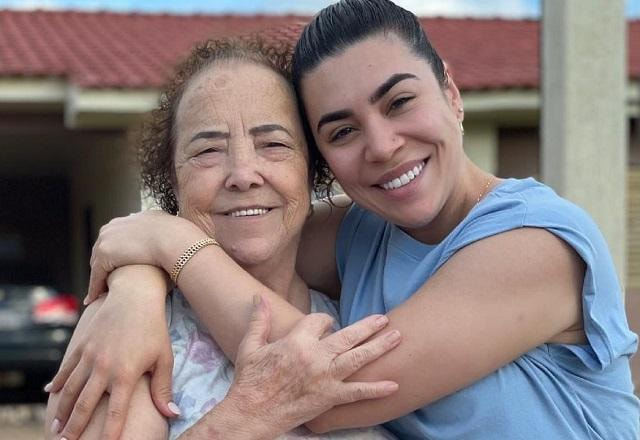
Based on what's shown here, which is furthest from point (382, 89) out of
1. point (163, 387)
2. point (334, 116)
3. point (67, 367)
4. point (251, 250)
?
point (67, 367)

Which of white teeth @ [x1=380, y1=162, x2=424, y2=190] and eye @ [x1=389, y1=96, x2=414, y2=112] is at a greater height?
eye @ [x1=389, y1=96, x2=414, y2=112]

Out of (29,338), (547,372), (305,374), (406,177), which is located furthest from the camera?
(29,338)

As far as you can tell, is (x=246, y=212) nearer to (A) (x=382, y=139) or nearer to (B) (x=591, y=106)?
(A) (x=382, y=139)

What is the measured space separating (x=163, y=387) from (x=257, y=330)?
0.78 feet

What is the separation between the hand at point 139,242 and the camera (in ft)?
7.33

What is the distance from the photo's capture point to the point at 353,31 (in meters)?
2.19

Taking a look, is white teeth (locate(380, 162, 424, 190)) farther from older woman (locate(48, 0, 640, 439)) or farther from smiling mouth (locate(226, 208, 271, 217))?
smiling mouth (locate(226, 208, 271, 217))

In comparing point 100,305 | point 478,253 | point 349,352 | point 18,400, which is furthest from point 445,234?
point 18,400

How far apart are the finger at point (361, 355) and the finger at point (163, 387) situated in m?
0.36

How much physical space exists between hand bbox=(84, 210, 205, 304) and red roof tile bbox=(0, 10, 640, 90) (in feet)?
18.6

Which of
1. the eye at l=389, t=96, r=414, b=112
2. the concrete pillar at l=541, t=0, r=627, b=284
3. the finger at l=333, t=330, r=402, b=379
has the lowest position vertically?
the concrete pillar at l=541, t=0, r=627, b=284

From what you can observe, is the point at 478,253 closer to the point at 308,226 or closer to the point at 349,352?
the point at 349,352

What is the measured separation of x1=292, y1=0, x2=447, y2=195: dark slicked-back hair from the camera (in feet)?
7.19

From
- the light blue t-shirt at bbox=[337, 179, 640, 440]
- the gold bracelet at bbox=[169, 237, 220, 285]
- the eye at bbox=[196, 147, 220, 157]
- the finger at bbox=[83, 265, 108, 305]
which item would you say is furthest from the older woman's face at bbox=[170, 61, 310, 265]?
the light blue t-shirt at bbox=[337, 179, 640, 440]
